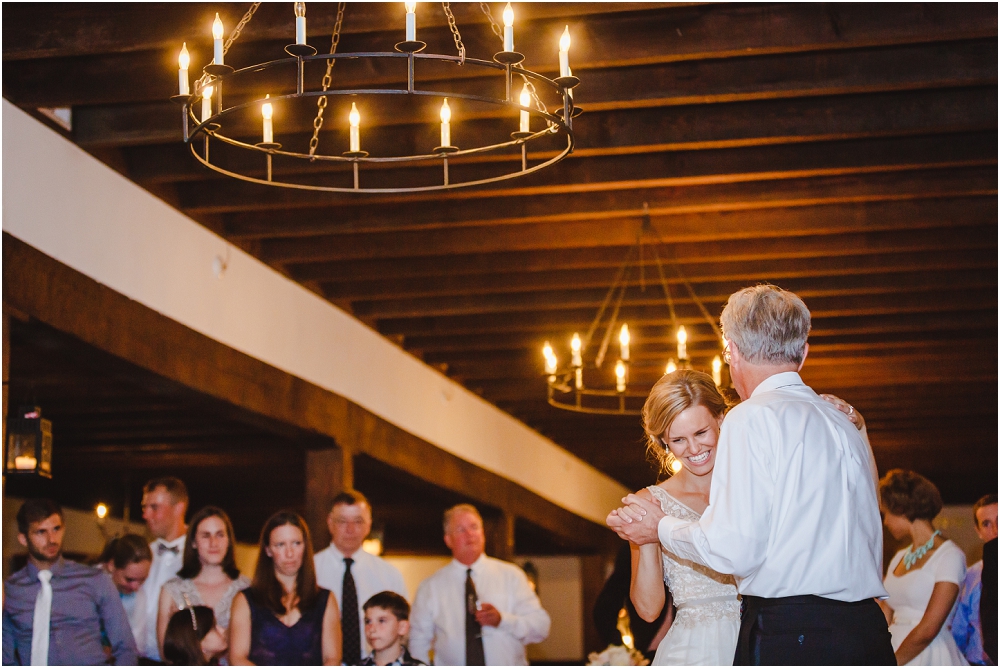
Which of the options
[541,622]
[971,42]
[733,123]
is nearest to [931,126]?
[971,42]

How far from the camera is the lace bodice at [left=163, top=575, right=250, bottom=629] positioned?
473 centimetres

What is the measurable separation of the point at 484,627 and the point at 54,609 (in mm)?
2459

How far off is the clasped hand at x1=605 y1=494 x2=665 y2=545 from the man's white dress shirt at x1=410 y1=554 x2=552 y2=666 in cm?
362

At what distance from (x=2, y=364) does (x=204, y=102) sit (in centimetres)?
187

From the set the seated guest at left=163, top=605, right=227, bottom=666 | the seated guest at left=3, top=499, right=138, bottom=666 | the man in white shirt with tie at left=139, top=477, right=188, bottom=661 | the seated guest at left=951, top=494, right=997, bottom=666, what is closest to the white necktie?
the seated guest at left=3, top=499, right=138, bottom=666

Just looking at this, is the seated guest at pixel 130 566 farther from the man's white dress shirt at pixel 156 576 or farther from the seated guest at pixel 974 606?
the seated guest at pixel 974 606

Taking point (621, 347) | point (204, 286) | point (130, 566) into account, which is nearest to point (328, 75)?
point (204, 286)

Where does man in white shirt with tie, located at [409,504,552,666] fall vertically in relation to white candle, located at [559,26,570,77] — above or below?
below

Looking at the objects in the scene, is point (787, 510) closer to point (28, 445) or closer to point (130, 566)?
point (28, 445)

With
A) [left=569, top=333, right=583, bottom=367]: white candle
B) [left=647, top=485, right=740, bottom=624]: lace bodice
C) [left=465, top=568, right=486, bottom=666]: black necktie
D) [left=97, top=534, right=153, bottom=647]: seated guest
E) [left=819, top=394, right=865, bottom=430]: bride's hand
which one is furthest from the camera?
[left=465, top=568, right=486, bottom=666]: black necktie

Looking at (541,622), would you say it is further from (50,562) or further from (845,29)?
(845,29)

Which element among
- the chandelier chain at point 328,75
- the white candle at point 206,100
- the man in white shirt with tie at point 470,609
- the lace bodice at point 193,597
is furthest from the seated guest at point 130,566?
the white candle at point 206,100

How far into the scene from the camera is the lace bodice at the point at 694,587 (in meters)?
3.00

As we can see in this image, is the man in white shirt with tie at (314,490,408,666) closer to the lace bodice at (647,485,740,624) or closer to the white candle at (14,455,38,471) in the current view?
the white candle at (14,455,38,471)
